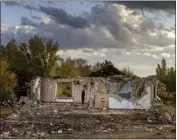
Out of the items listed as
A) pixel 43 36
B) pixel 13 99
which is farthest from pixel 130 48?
pixel 13 99

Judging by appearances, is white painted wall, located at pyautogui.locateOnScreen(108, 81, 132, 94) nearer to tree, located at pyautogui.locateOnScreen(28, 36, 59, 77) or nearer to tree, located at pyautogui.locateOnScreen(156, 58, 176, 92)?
tree, located at pyautogui.locateOnScreen(156, 58, 176, 92)

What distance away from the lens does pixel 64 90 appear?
13.8 feet

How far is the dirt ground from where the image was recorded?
4.16 m

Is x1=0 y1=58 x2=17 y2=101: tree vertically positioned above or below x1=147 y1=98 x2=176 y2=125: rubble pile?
above

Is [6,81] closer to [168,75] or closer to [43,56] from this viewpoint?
[43,56]

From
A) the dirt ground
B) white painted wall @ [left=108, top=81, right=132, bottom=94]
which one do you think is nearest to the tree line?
white painted wall @ [left=108, top=81, right=132, bottom=94]

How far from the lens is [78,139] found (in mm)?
4145

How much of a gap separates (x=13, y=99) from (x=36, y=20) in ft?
2.31

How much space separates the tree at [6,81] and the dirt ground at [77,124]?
6.9 inches

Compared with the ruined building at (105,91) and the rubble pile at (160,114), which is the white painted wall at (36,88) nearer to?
the ruined building at (105,91)

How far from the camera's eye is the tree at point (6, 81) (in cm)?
416

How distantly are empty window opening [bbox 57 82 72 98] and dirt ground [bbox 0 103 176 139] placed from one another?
9cm

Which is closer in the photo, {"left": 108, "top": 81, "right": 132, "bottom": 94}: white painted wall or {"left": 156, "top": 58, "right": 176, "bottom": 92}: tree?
{"left": 156, "top": 58, "right": 176, "bottom": 92}: tree

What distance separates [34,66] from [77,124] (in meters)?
0.62
